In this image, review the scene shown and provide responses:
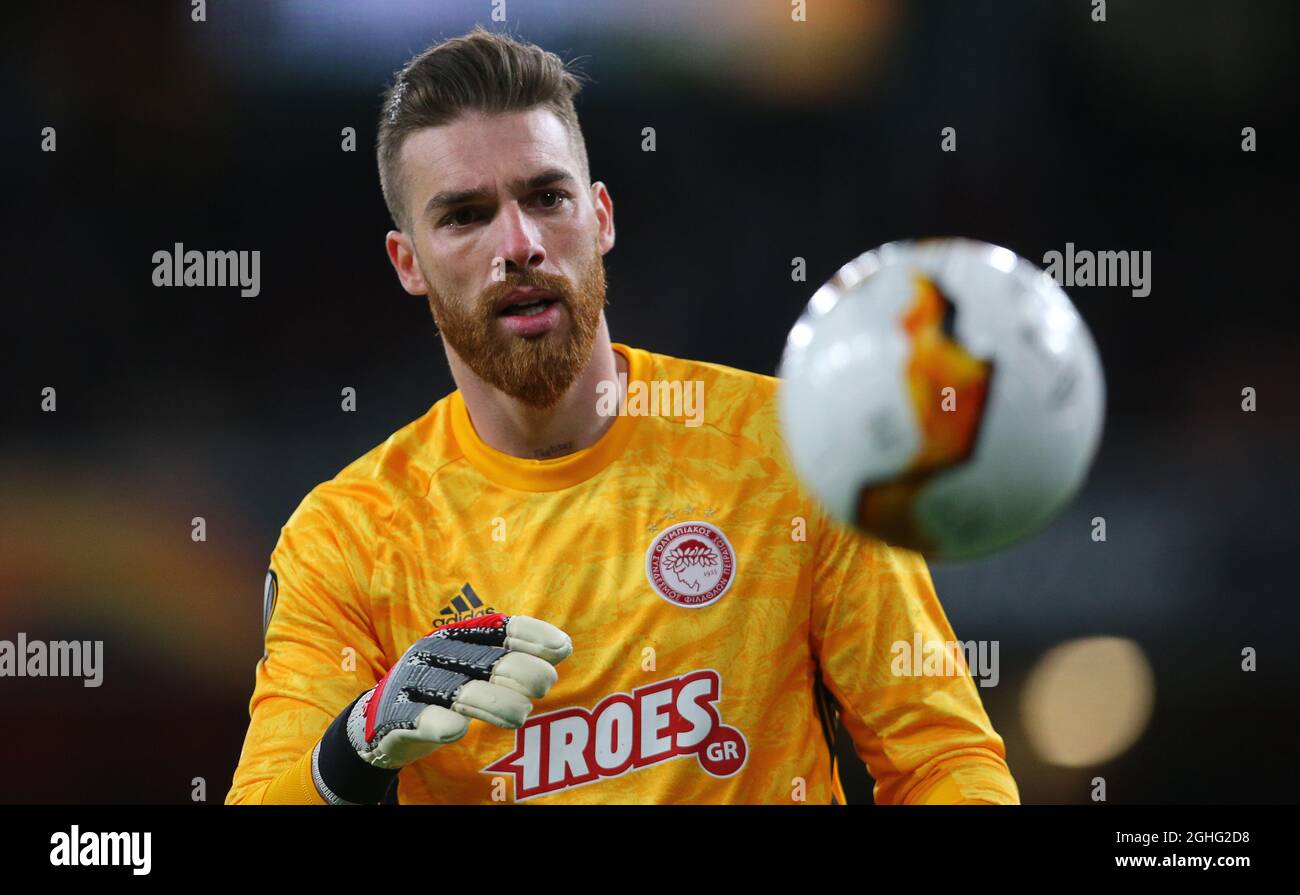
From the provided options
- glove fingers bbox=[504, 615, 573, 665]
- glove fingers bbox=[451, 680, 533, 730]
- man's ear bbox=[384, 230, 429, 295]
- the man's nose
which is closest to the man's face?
the man's nose

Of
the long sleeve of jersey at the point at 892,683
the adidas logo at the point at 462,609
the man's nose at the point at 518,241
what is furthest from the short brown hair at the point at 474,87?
the long sleeve of jersey at the point at 892,683

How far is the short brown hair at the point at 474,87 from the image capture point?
3342 mm

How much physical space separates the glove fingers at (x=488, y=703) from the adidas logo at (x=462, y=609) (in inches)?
10.0

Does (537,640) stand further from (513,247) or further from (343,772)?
(513,247)

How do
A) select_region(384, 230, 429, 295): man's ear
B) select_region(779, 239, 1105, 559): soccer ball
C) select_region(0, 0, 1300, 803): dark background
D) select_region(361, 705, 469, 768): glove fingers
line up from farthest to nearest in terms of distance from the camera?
select_region(0, 0, 1300, 803): dark background, select_region(384, 230, 429, 295): man's ear, select_region(361, 705, 469, 768): glove fingers, select_region(779, 239, 1105, 559): soccer ball

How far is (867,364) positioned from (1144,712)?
260cm

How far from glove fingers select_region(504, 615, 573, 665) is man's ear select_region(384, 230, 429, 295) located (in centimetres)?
101

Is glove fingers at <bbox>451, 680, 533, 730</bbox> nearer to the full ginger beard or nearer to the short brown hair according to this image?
the full ginger beard

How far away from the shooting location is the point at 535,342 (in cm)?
331

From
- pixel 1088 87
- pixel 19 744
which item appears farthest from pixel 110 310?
pixel 1088 87

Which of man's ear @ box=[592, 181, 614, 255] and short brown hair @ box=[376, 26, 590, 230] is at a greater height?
short brown hair @ box=[376, 26, 590, 230]

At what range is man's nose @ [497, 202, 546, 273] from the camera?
3.27 metres

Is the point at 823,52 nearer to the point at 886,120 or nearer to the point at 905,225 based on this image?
the point at 886,120

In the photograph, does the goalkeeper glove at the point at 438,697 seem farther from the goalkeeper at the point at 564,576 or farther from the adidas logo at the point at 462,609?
the adidas logo at the point at 462,609
